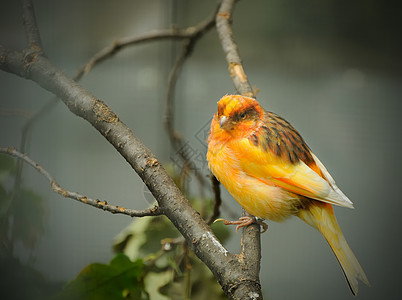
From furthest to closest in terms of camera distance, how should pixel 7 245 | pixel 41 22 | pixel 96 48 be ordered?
pixel 96 48
pixel 41 22
pixel 7 245

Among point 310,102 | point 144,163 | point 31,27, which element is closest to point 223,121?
point 144,163

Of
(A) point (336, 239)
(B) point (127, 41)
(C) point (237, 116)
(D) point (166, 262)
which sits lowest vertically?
(A) point (336, 239)

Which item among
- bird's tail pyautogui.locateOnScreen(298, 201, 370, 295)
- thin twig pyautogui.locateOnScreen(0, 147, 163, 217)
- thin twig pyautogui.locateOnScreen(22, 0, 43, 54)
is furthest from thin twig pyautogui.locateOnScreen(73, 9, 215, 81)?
bird's tail pyautogui.locateOnScreen(298, 201, 370, 295)

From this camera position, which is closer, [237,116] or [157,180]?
[157,180]

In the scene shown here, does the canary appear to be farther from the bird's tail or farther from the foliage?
the foliage

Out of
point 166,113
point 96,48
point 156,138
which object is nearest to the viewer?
point 96,48

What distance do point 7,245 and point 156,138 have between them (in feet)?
2.18

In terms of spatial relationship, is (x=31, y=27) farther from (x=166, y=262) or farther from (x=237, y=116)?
(x=166, y=262)

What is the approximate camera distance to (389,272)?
1.12m

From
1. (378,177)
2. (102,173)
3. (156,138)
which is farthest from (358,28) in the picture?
(102,173)

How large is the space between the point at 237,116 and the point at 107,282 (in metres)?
0.33

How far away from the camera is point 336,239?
1.90 feet

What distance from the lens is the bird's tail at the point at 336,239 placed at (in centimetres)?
55

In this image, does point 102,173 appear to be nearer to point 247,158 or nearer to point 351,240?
point 247,158
